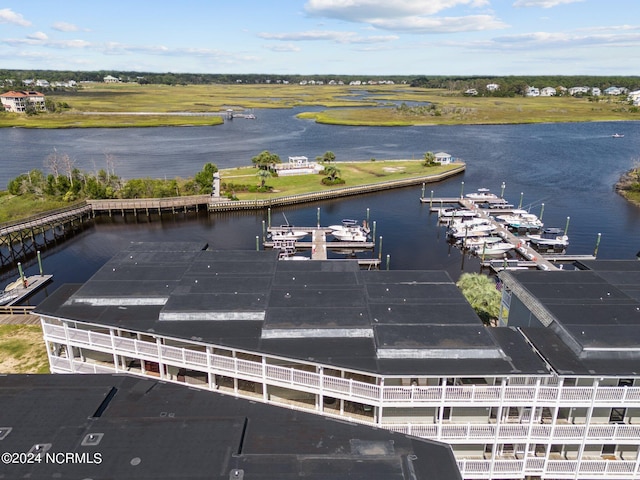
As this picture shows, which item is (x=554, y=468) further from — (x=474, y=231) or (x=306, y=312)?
(x=474, y=231)

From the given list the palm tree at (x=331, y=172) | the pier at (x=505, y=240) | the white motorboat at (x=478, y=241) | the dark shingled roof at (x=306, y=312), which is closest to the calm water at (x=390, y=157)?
the white motorboat at (x=478, y=241)

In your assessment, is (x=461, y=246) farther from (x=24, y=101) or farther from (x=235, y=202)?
(x=24, y=101)

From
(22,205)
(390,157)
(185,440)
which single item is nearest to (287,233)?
(22,205)

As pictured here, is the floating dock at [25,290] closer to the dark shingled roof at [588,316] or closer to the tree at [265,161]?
the dark shingled roof at [588,316]

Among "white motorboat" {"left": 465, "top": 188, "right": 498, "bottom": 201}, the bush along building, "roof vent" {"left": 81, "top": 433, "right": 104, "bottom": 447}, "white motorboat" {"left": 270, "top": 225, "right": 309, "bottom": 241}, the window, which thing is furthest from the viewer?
"white motorboat" {"left": 465, "top": 188, "right": 498, "bottom": 201}

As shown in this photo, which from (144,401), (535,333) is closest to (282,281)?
(144,401)

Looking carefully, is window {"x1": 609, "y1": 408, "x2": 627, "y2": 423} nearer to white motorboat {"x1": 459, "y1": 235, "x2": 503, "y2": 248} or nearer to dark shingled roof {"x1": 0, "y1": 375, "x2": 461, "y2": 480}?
dark shingled roof {"x1": 0, "y1": 375, "x2": 461, "y2": 480}

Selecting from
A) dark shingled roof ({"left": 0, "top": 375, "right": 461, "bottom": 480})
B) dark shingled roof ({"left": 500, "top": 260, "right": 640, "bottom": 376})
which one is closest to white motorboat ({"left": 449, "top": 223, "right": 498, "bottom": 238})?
dark shingled roof ({"left": 500, "top": 260, "right": 640, "bottom": 376})
